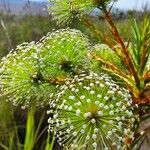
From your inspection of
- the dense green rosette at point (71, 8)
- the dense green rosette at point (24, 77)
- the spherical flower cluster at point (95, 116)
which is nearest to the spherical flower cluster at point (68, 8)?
the dense green rosette at point (71, 8)

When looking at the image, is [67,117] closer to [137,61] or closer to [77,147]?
[77,147]

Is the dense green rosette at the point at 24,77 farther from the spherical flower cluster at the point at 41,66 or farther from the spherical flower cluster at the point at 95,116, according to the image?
the spherical flower cluster at the point at 95,116

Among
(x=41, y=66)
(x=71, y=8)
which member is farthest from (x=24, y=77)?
(x=71, y=8)

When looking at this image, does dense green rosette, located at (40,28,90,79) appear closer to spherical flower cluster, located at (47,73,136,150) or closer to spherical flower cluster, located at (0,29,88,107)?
spherical flower cluster, located at (0,29,88,107)

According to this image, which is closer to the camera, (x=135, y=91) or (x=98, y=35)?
(x=135, y=91)

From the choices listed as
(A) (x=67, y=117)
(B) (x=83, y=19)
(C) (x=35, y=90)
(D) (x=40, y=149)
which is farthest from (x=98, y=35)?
(D) (x=40, y=149)

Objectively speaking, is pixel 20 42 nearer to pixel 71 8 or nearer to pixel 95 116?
pixel 71 8
